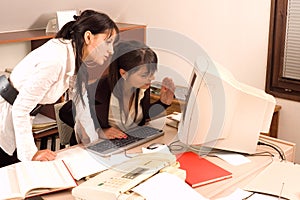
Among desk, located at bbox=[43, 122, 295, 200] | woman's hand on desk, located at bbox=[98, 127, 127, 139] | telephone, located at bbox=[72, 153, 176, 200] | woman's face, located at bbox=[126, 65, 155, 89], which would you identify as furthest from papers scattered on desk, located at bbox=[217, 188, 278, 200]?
woman's face, located at bbox=[126, 65, 155, 89]

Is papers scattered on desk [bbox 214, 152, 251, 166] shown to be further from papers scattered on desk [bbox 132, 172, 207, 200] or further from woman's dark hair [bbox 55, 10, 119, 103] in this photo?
woman's dark hair [bbox 55, 10, 119, 103]

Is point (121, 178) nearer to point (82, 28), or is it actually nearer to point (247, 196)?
point (247, 196)

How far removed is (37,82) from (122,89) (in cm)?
54

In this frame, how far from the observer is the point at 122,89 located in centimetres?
219

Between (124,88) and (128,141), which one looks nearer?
(128,141)

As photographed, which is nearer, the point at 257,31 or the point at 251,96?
the point at 251,96

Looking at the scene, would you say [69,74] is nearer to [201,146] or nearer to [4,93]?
[4,93]

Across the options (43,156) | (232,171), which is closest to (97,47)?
(43,156)

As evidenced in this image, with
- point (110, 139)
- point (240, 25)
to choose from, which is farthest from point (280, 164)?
point (240, 25)

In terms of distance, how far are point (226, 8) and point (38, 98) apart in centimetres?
182

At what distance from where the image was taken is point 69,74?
6.23ft

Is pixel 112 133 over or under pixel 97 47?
A: under

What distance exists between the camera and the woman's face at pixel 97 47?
1942mm

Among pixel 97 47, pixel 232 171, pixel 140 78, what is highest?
pixel 97 47
